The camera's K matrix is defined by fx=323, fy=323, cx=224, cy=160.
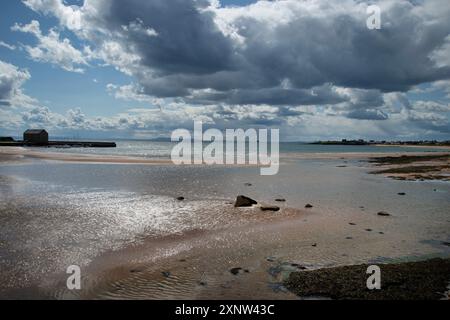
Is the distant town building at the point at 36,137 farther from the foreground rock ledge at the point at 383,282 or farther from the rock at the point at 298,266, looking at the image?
the foreground rock ledge at the point at 383,282

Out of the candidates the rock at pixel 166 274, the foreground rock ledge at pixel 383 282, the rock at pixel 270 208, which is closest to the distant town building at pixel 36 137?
the rock at pixel 270 208

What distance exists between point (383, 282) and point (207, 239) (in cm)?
685

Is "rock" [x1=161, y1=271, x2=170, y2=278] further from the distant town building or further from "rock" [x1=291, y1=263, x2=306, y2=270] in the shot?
the distant town building

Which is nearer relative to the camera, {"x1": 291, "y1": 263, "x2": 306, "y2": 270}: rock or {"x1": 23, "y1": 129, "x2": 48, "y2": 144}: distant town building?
{"x1": 291, "y1": 263, "x2": 306, "y2": 270}: rock

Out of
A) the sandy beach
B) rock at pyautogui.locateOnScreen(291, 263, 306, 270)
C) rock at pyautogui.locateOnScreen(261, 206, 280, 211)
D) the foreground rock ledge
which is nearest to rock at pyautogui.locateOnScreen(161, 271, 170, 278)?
the sandy beach

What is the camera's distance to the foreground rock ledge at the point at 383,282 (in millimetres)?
8023

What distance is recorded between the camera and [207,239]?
43.9ft

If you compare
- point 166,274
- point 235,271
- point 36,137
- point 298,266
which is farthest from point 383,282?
point 36,137

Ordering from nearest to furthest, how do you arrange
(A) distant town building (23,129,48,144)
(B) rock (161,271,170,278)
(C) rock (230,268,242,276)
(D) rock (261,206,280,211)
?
1. (B) rock (161,271,170,278)
2. (C) rock (230,268,242,276)
3. (D) rock (261,206,280,211)
4. (A) distant town building (23,129,48,144)

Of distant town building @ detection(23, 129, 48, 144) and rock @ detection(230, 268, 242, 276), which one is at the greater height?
distant town building @ detection(23, 129, 48, 144)

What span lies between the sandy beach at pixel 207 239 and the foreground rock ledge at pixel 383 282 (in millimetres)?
561

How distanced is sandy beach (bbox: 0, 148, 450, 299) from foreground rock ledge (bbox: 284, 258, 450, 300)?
56 centimetres

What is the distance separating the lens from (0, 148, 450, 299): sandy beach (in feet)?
29.6
